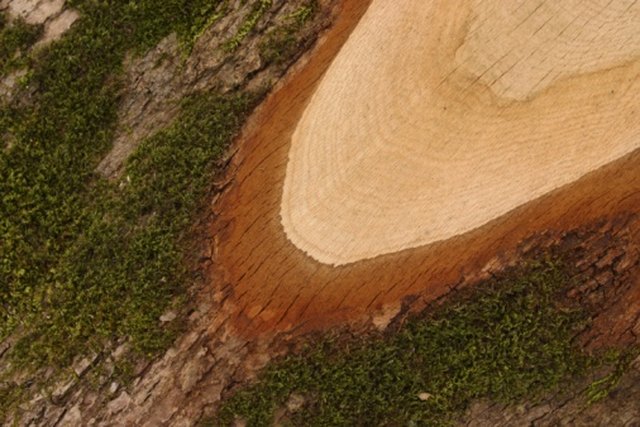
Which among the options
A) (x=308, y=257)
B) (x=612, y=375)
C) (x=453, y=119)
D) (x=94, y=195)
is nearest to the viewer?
(x=453, y=119)

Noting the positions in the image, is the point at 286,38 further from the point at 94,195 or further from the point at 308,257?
the point at 94,195

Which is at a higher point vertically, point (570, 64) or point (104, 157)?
point (104, 157)

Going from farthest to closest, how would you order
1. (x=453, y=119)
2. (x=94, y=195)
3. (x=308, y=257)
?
(x=94, y=195) → (x=308, y=257) → (x=453, y=119)

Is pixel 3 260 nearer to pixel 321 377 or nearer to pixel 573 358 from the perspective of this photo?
pixel 321 377

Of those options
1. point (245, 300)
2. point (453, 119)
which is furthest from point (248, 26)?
point (245, 300)

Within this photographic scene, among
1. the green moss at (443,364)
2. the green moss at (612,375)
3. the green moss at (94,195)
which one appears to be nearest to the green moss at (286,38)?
the green moss at (94,195)

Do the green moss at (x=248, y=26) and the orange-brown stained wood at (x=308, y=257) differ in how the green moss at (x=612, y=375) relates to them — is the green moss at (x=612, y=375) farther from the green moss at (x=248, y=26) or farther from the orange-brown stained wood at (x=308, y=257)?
the green moss at (x=248, y=26)

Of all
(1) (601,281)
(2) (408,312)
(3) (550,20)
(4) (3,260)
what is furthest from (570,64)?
(4) (3,260)
